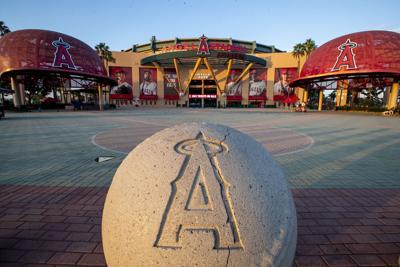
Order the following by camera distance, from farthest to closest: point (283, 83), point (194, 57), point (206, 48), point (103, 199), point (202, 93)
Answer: point (202, 93) < point (283, 83) < point (194, 57) < point (206, 48) < point (103, 199)

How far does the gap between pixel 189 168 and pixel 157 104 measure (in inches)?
2228

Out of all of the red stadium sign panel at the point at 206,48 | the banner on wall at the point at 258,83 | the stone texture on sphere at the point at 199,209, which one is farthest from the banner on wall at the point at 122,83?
the stone texture on sphere at the point at 199,209

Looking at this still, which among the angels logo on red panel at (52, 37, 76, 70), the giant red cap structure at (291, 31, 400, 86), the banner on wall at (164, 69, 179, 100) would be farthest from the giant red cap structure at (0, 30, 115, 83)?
the giant red cap structure at (291, 31, 400, 86)

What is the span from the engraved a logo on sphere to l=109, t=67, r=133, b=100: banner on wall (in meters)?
57.0

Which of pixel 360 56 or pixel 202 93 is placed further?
pixel 202 93

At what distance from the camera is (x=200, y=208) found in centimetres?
141

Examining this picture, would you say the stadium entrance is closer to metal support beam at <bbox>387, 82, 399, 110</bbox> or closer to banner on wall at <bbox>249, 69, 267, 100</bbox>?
banner on wall at <bbox>249, 69, 267, 100</bbox>

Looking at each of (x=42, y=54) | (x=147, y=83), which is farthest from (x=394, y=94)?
(x=147, y=83)

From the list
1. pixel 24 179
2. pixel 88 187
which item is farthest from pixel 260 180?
pixel 24 179

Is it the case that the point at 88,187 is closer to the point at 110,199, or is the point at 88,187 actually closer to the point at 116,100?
the point at 110,199

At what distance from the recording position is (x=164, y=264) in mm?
1331

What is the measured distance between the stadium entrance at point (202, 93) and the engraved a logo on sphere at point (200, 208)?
2232 inches

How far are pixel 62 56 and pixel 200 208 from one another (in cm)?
3650

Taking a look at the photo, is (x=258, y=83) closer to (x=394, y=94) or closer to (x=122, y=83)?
(x=394, y=94)
